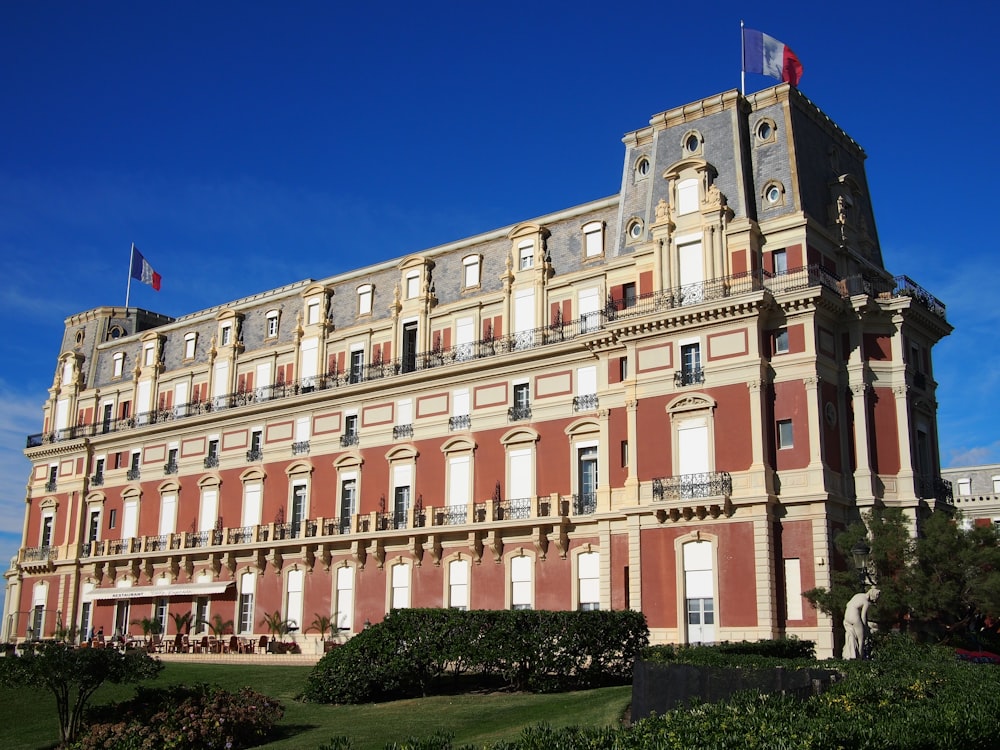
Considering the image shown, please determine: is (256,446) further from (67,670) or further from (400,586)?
(67,670)

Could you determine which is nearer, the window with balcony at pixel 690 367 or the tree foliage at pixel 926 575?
the tree foliage at pixel 926 575

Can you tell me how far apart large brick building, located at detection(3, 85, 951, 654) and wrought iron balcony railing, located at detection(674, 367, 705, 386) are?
103mm

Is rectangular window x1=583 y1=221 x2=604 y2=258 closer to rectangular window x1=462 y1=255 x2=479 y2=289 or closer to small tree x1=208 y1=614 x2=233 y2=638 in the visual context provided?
rectangular window x1=462 y1=255 x2=479 y2=289

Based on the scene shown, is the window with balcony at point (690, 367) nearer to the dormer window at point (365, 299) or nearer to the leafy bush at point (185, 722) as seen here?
the dormer window at point (365, 299)

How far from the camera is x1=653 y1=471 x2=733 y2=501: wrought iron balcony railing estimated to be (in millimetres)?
32781

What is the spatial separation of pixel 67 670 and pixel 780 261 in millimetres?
24749

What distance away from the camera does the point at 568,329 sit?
131ft

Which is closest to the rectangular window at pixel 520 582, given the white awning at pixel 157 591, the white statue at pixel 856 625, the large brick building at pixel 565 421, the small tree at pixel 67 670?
the large brick building at pixel 565 421

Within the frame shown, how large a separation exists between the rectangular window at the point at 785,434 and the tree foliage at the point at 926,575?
3.28 meters

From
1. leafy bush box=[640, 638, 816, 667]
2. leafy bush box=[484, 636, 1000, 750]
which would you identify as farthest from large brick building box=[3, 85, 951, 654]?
leafy bush box=[484, 636, 1000, 750]

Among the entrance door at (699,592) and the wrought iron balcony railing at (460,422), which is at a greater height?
the wrought iron balcony railing at (460,422)

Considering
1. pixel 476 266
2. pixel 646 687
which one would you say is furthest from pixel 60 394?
pixel 646 687

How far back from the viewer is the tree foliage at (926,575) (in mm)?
28703

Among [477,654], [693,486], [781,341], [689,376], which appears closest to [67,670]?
[477,654]
